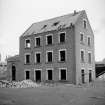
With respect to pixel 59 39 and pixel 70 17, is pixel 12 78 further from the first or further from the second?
pixel 70 17

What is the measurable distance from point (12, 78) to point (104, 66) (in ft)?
63.1

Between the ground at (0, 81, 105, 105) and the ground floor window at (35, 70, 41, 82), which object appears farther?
the ground floor window at (35, 70, 41, 82)

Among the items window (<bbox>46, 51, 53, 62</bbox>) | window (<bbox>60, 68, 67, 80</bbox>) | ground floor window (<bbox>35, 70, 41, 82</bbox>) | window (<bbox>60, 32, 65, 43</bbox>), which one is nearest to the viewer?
window (<bbox>60, 68, 67, 80</bbox>)

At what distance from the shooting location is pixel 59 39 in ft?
81.4

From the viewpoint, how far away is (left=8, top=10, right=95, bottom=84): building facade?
2322 cm

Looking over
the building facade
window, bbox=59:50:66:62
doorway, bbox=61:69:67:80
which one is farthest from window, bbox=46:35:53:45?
doorway, bbox=61:69:67:80

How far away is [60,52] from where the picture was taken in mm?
24531

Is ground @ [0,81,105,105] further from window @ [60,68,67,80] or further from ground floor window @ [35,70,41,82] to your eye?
ground floor window @ [35,70,41,82]

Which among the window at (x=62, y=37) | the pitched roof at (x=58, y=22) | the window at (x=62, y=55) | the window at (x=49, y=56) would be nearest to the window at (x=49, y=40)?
the pitched roof at (x=58, y=22)

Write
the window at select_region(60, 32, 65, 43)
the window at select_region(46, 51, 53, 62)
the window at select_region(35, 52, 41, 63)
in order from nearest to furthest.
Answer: the window at select_region(60, 32, 65, 43) < the window at select_region(46, 51, 53, 62) < the window at select_region(35, 52, 41, 63)

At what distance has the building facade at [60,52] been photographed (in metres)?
23.2

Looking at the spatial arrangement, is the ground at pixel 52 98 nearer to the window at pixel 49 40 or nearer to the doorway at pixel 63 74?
the doorway at pixel 63 74

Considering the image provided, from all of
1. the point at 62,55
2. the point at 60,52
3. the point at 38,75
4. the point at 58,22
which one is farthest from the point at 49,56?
the point at 58,22

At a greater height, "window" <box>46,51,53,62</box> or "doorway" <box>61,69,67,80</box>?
"window" <box>46,51,53,62</box>
